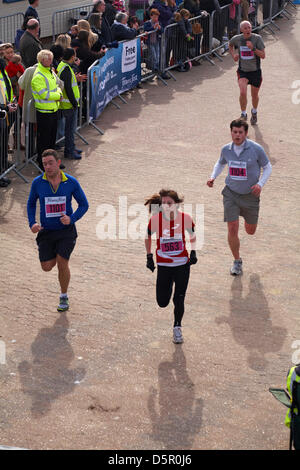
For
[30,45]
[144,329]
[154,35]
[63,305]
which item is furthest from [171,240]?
[154,35]

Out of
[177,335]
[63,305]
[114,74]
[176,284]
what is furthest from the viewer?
[114,74]

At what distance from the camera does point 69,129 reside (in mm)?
14398

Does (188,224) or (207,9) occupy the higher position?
(188,224)

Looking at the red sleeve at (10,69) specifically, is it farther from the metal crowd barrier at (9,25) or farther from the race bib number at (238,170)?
the metal crowd barrier at (9,25)

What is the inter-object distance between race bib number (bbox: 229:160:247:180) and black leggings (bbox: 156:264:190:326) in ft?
6.33

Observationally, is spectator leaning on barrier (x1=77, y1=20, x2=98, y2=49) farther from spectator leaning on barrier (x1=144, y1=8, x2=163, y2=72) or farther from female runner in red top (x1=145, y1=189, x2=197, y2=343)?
female runner in red top (x1=145, y1=189, x2=197, y2=343)

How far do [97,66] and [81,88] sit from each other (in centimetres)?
111

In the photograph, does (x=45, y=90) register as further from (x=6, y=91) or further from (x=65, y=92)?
(x=65, y=92)

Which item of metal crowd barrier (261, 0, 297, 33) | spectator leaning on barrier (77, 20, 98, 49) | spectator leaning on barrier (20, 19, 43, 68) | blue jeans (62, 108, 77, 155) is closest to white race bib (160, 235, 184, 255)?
blue jeans (62, 108, 77, 155)

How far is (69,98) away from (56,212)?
5.23 metres

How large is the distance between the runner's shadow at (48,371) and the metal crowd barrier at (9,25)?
43.0 ft

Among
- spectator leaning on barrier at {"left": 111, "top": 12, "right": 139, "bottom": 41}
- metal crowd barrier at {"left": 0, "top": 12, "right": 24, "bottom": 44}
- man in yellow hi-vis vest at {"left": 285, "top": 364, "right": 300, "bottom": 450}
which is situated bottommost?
metal crowd barrier at {"left": 0, "top": 12, "right": 24, "bottom": 44}

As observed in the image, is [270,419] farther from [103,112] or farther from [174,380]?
[103,112]

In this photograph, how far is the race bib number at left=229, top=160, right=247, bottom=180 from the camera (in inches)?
402
